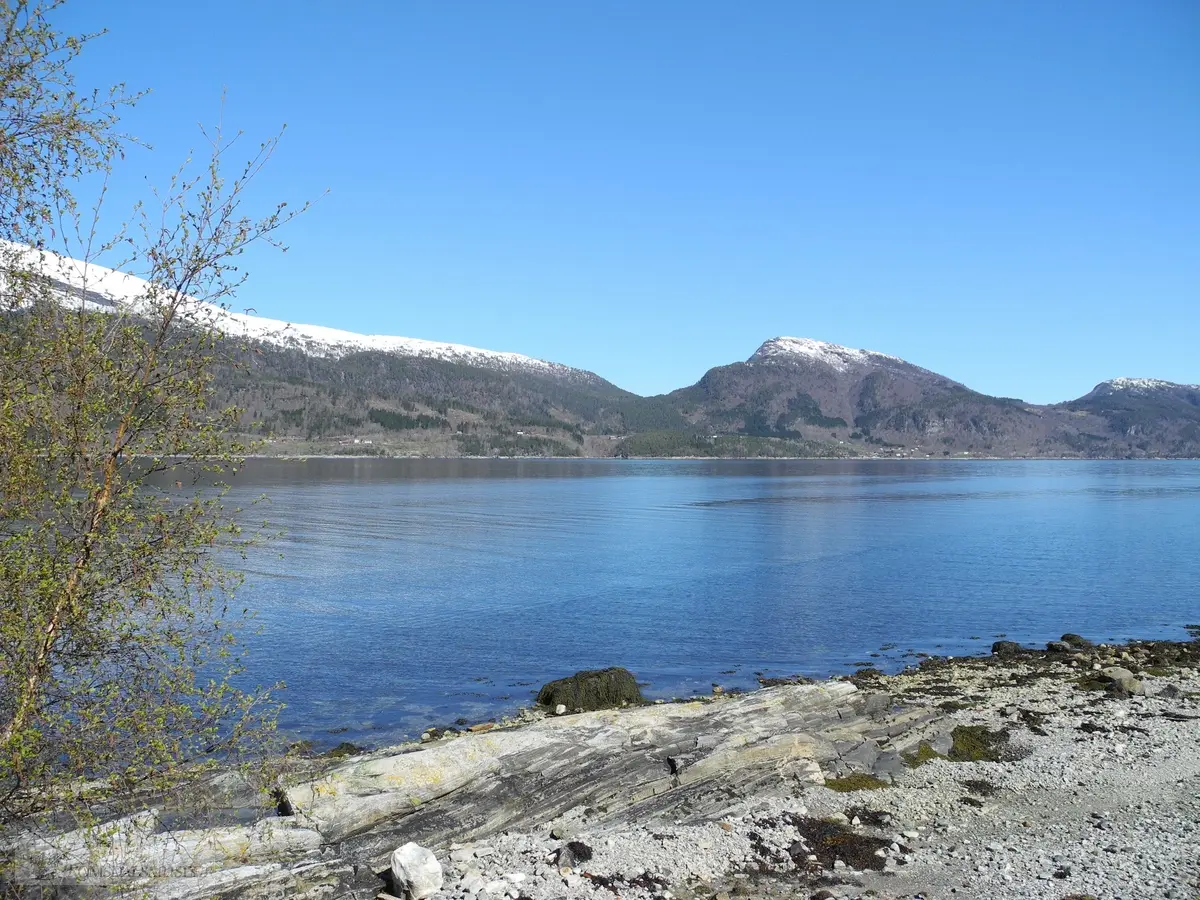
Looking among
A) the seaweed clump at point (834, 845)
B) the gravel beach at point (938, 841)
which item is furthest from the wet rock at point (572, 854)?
the seaweed clump at point (834, 845)

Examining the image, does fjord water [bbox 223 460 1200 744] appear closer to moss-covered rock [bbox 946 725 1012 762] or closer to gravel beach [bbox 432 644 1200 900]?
gravel beach [bbox 432 644 1200 900]

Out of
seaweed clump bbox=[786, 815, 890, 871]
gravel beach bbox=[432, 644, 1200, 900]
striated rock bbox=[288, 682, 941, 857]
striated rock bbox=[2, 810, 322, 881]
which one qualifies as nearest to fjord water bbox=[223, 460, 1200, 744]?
striated rock bbox=[2, 810, 322, 881]

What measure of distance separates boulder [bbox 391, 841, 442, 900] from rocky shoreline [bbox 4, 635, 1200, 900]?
0.32 m

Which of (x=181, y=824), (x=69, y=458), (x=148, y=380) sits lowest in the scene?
(x=181, y=824)

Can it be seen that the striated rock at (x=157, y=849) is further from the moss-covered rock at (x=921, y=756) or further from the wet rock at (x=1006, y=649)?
the wet rock at (x=1006, y=649)

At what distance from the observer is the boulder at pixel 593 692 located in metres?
33.3

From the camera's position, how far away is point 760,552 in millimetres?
85812

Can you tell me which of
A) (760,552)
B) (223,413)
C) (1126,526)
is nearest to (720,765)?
(223,413)

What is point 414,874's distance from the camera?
16.4 meters

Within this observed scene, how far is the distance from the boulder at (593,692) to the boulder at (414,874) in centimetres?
1641

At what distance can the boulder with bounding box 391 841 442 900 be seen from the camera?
16406mm

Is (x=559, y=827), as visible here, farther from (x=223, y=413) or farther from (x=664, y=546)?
(x=664, y=546)

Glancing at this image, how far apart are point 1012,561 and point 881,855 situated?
68.9m

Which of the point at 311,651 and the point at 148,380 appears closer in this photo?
the point at 148,380
